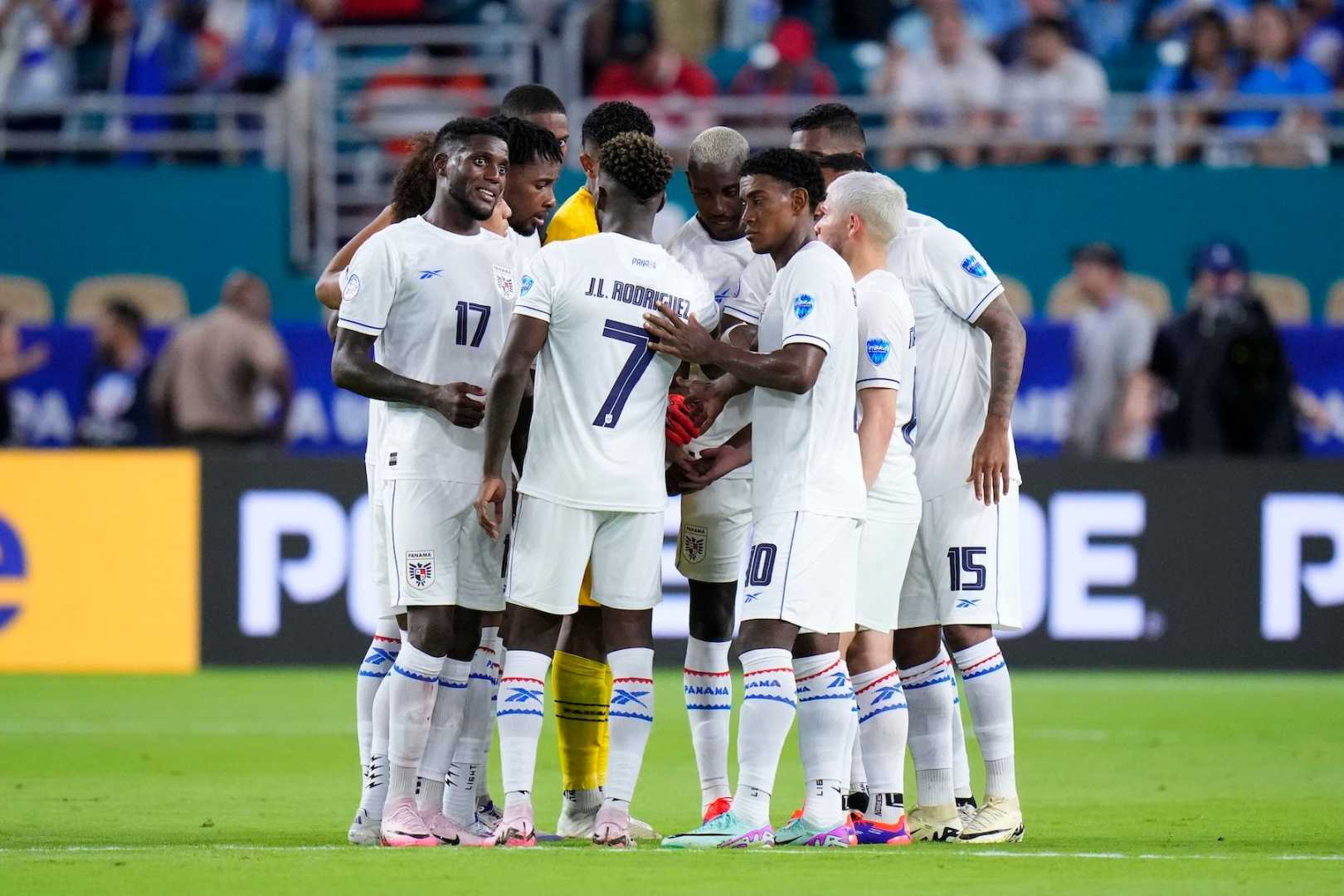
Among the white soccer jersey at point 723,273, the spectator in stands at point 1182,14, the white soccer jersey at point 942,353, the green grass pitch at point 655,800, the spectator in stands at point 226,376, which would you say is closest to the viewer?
the green grass pitch at point 655,800

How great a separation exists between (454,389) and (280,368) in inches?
330

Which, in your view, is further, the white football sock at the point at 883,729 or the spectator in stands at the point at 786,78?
the spectator in stands at the point at 786,78

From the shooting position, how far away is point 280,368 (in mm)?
15367

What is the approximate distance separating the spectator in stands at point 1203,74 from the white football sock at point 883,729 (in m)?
10.4

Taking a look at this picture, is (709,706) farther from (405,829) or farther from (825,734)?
(405,829)

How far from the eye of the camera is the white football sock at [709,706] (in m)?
7.68

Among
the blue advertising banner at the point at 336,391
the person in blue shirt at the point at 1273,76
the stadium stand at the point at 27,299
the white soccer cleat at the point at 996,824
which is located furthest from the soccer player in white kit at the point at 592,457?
the person in blue shirt at the point at 1273,76

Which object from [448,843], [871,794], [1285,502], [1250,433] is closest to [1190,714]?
[1285,502]

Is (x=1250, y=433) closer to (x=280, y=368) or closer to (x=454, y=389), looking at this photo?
(x=280, y=368)

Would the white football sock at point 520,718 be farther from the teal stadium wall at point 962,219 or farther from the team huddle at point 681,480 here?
the teal stadium wall at point 962,219

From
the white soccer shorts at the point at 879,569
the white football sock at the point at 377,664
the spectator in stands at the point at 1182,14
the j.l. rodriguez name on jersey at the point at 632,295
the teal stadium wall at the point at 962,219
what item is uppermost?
the spectator in stands at the point at 1182,14

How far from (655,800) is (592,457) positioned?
230cm

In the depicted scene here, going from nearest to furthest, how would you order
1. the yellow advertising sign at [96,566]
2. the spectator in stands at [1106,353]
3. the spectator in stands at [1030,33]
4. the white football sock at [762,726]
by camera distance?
the white football sock at [762,726], the yellow advertising sign at [96,566], the spectator in stands at [1106,353], the spectator in stands at [1030,33]

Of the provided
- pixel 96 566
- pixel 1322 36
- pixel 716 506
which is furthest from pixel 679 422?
pixel 1322 36
